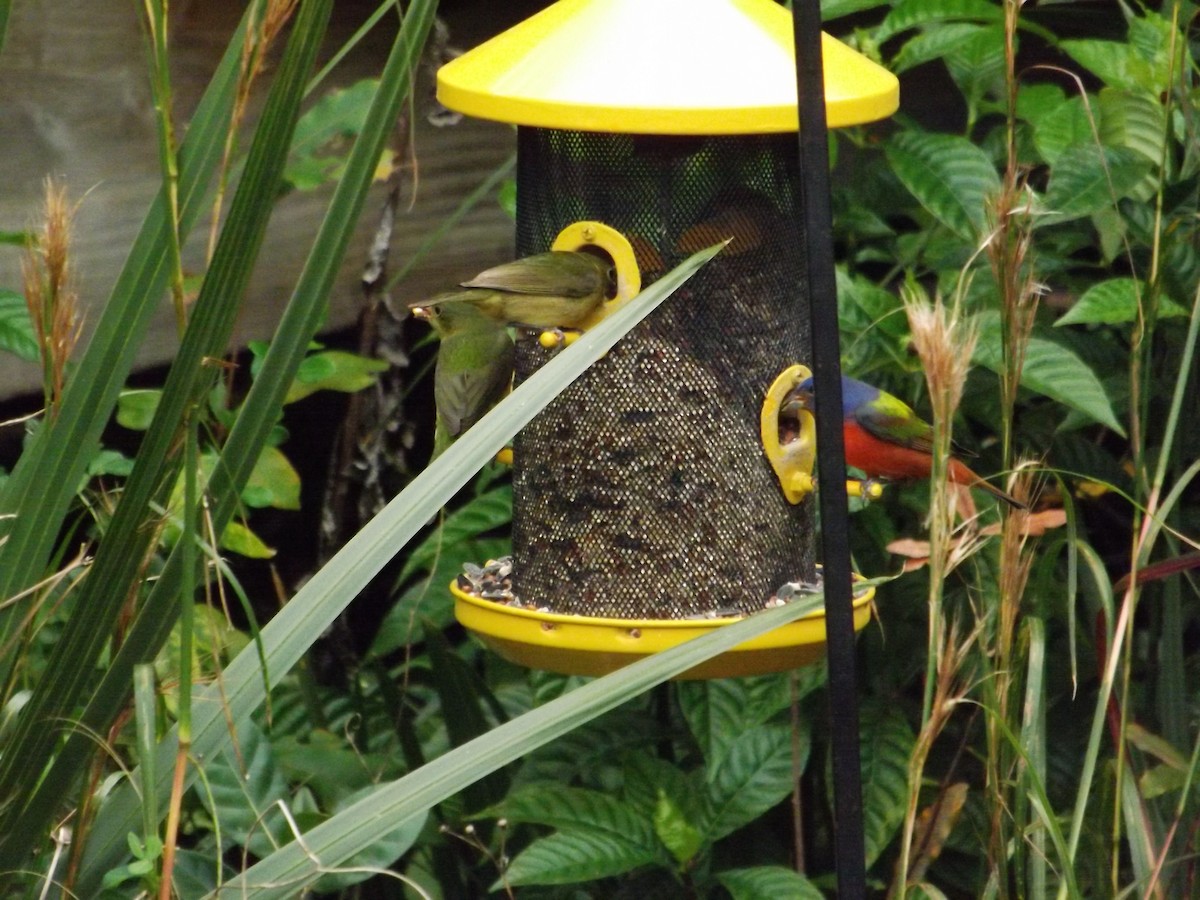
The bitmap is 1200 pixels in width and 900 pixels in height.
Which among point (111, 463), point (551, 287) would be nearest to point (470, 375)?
point (551, 287)

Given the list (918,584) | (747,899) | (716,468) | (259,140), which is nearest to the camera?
(259,140)

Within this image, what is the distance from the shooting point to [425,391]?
384 centimetres

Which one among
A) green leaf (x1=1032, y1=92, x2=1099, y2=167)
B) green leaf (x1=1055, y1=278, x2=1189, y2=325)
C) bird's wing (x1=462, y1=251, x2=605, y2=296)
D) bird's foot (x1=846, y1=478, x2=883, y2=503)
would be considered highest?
green leaf (x1=1032, y1=92, x2=1099, y2=167)

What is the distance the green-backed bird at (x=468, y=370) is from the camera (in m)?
2.39

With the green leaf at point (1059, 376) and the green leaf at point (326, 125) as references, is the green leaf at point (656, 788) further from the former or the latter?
the green leaf at point (326, 125)

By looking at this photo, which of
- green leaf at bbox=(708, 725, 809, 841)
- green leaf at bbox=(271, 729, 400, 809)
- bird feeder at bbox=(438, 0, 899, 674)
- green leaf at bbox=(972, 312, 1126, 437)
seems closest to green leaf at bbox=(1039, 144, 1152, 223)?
green leaf at bbox=(972, 312, 1126, 437)

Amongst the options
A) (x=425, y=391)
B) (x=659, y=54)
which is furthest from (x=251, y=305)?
(x=659, y=54)

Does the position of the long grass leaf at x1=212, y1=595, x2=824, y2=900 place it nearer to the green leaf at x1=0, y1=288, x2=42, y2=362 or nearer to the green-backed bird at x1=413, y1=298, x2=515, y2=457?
the green-backed bird at x1=413, y1=298, x2=515, y2=457

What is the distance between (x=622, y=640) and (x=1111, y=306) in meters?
0.96

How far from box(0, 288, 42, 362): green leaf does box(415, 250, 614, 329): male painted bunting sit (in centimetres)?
59

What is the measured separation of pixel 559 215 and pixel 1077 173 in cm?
83

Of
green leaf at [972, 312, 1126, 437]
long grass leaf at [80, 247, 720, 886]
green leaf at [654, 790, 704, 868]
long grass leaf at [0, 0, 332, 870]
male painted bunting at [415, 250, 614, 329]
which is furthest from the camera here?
green leaf at [654, 790, 704, 868]

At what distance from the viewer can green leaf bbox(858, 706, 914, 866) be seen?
8.45 feet

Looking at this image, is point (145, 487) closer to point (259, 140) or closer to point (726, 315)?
point (259, 140)
